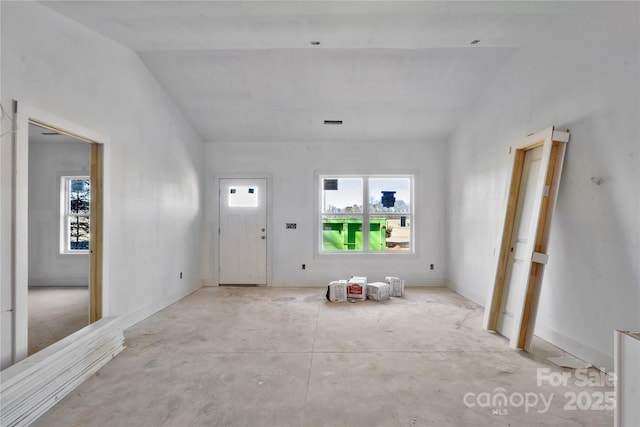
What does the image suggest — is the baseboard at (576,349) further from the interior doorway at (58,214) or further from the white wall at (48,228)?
the white wall at (48,228)

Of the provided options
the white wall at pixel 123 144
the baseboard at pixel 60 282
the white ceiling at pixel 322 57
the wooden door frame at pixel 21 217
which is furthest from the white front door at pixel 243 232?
the wooden door frame at pixel 21 217

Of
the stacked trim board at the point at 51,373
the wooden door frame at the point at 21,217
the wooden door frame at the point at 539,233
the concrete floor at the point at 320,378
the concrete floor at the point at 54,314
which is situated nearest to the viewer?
the stacked trim board at the point at 51,373

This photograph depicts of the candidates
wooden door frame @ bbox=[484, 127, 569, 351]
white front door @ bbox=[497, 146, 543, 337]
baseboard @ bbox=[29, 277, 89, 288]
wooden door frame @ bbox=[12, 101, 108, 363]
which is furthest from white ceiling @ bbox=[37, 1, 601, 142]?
baseboard @ bbox=[29, 277, 89, 288]

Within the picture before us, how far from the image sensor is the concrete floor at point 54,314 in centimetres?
338

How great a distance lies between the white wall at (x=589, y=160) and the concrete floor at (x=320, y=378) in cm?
50

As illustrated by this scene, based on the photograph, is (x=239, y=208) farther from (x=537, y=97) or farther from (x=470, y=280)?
(x=537, y=97)

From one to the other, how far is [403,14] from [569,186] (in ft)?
7.30

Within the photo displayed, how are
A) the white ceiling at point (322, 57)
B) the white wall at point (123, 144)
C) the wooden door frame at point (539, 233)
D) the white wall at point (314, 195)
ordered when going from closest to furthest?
the white wall at point (123, 144) < the white ceiling at point (322, 57) < the wooden door frame at point (539, 233) < the white wall at point (314, 195)

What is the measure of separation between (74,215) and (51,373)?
16.4ft

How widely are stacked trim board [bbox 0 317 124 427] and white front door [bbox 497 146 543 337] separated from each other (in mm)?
3924

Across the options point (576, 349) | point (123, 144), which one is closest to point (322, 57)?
point (123, 144)

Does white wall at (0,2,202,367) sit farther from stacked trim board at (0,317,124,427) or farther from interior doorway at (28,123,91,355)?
interior doorway at (28,123,91,355)

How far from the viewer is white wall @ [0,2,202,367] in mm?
2492

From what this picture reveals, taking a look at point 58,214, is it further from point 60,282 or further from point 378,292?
point 378,292
